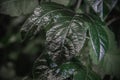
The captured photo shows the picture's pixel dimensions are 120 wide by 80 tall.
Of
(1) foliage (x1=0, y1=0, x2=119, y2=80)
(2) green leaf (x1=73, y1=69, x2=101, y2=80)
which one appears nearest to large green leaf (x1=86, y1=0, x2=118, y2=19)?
(1) foliage (x1=0, y1=0, x2=119, y2=80)

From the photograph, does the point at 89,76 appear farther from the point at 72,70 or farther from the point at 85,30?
the point at 85,30

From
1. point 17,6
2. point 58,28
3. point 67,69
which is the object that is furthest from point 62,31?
point 17,6

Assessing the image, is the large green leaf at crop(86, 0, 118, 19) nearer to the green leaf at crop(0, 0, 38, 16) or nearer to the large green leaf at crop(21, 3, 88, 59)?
the large green leaf at crop(21, 3, 88, 59)

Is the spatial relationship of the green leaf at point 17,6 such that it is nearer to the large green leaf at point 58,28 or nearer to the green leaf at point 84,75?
the large green leaf at point 58,28

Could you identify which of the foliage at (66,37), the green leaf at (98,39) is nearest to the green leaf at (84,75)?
the foliage at (66,37)

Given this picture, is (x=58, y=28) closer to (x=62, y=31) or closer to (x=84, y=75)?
(x=62, y=31)

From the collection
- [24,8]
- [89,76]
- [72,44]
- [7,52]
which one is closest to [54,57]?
[72,44]

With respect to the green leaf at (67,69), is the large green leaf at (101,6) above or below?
above
